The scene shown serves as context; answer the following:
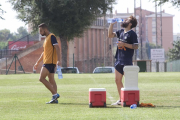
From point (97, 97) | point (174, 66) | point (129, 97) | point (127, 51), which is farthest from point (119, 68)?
point (174, 66)

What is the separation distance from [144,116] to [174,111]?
3.06ft

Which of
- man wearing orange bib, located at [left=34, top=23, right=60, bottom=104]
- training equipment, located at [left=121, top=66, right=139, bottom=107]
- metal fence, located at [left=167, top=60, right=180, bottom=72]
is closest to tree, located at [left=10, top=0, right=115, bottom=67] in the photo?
metal fence, located at [left=167, top=60, right=180, bottom=72]

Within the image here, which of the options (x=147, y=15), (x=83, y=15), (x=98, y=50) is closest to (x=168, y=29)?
(x=147, y=15)

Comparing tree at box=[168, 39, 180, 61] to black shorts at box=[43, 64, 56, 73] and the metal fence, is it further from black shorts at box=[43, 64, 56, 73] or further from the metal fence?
black shorts at box=[43, 64, 56, 73]

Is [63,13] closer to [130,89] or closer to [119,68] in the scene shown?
[119,68]

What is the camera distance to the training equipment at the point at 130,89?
27.8ft

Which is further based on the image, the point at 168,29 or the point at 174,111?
the point at 168,29

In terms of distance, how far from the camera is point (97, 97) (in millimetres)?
8461

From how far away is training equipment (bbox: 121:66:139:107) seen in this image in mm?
8484

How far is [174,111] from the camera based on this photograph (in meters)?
7.57

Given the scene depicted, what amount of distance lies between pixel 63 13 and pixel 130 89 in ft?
111

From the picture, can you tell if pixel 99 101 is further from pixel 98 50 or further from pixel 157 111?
pixel 98 50

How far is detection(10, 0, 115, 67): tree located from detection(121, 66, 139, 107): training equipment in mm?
32673

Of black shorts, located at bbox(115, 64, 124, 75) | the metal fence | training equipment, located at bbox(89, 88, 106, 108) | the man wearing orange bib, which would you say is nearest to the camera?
training equipment, located at bbox(89, 88, 106, 108)
